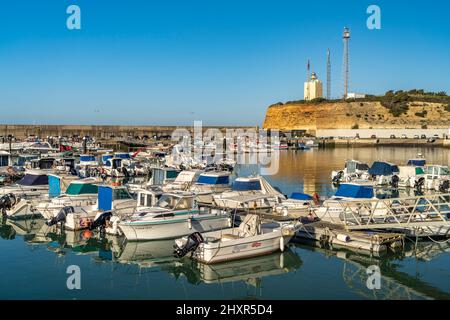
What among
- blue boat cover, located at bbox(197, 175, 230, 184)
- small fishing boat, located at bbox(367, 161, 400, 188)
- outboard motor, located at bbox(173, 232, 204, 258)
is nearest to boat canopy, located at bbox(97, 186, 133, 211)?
outboard motor, located at bbox(173, 232, 204, 258)

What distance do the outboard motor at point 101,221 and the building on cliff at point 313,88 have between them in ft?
448

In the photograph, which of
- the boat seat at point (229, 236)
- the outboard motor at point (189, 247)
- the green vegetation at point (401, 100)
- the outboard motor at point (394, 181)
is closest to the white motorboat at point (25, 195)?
the outboard motor at point (189, 247)

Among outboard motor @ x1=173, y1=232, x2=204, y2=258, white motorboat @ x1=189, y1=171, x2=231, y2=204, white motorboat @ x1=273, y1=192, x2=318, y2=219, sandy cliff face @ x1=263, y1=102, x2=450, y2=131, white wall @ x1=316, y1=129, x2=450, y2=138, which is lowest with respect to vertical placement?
outboard motor @ x1=173, y1=232, x2=204, y2=258

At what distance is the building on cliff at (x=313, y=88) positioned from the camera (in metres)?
152

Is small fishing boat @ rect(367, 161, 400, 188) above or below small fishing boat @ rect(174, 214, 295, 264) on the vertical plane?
above

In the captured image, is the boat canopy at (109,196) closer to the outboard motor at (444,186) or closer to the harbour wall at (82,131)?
the outboard motor at (444,186)

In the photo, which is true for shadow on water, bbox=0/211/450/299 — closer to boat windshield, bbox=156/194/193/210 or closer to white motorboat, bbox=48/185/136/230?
white motorboat, bbox=48/185/136/230

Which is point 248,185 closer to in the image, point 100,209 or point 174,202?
point 174,202

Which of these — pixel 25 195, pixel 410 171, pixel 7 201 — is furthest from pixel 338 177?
pixel 7 201

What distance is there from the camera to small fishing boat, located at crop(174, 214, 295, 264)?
55.7ft

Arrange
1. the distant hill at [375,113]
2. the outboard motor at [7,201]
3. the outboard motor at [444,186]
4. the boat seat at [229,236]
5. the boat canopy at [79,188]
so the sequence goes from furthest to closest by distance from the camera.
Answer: the distant hill at [375,113] → the outboard motor at [444,186] → the outboard motor at [7,201] → the boat canopy at [79,188] → the boat seat at [229,236]

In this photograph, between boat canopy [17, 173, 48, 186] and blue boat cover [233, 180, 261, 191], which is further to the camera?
boat canopy [17, 173, 48, 186]

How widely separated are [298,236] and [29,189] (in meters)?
17.1
